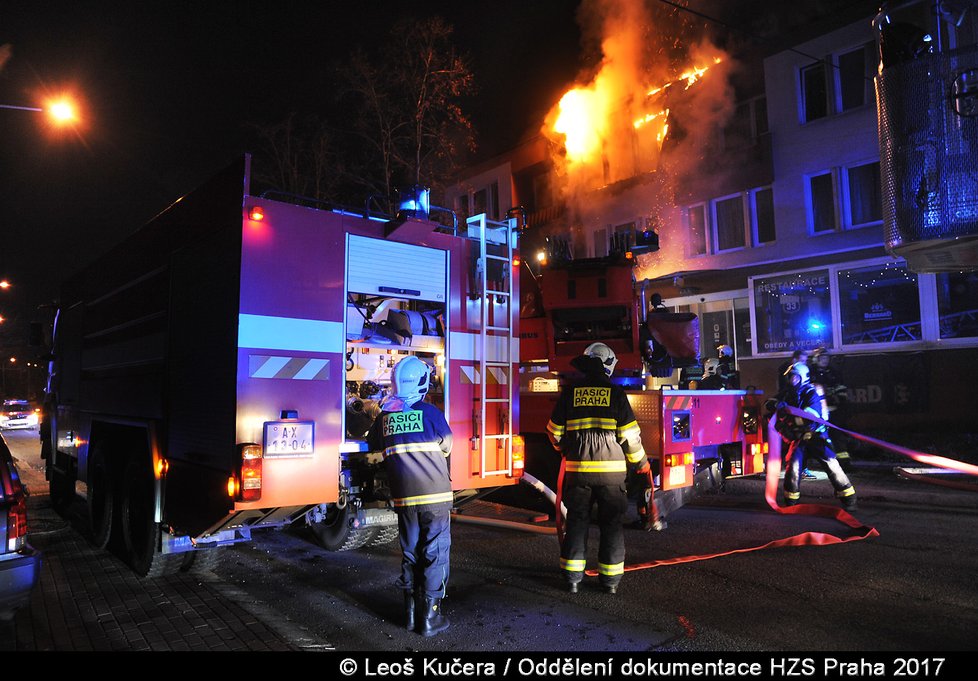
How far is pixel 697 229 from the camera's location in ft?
58.2

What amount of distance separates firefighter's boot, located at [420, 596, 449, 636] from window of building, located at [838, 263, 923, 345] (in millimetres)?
13456

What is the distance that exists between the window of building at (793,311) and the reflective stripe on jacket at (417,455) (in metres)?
12.9

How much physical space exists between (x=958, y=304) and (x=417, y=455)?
44.0ft

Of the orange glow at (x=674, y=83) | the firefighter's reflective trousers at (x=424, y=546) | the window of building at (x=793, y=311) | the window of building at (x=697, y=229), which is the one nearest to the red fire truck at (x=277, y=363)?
the firefighter's reflective trousers at (x=424, y=546)

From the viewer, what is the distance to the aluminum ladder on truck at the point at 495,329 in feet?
17.5

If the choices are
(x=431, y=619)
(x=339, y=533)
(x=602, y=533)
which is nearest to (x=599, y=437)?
(x=602, y=533)

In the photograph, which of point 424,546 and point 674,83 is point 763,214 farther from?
point 424,546

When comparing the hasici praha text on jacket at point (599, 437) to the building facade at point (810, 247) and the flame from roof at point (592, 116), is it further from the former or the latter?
the flame from roof at point (592, 116)

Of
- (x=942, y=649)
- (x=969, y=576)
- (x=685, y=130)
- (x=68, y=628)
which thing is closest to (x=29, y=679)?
(x=68, y=628)

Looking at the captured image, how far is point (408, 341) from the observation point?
5.17 meters

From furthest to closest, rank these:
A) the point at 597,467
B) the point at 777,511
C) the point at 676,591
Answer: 1. the point at 777,511
2. the point at 597,467
3. the point at 676,591

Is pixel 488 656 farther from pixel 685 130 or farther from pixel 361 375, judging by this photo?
pixel 685 130

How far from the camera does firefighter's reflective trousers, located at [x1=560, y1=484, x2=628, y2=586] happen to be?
457 centimetres

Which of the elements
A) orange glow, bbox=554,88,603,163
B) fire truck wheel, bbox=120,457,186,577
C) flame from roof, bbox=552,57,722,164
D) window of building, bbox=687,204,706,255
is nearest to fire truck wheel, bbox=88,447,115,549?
fire truck wheel, bbox=120,457,186,577
